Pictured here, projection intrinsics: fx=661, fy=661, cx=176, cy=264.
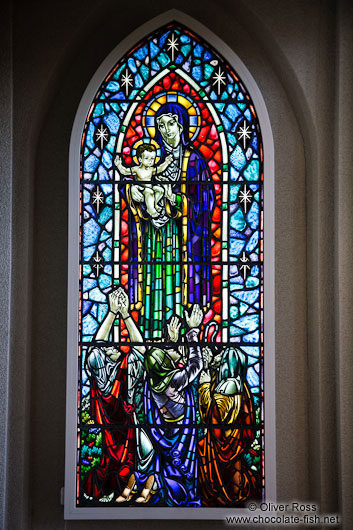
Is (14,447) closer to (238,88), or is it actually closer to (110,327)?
(110,327)

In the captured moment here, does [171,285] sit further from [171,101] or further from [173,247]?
[171,101]

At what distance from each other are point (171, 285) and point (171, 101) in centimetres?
121

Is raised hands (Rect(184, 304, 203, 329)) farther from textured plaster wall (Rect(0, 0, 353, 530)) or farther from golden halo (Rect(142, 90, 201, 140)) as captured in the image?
golden halo (Rect(142, 90, 201, 140))

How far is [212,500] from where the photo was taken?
4.06 meters

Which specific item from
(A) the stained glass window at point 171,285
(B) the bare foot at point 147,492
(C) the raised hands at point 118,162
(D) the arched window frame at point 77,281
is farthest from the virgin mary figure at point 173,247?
(B) the bare foot at point 147,492

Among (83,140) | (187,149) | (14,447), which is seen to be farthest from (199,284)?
(14,447)

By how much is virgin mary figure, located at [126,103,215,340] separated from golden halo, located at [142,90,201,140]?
171 millimetres

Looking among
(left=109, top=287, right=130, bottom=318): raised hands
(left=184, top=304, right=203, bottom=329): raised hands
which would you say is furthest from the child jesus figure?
(left=184, top=304, right=203, bottom=329): raised hands

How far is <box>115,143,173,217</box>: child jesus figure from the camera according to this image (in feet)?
13.9

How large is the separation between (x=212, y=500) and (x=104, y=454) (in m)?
0.72

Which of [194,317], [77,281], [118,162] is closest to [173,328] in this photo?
[194,317]

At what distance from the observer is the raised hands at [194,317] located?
4.16 meters

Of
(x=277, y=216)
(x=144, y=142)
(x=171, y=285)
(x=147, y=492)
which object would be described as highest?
(x=144, y=142)

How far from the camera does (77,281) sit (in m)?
4.12
